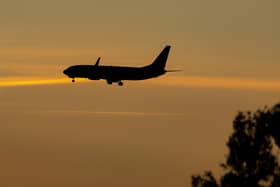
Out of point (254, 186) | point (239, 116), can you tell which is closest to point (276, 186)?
point (254, 186)

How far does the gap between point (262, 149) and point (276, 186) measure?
7.42 meters

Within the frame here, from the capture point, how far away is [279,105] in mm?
137500

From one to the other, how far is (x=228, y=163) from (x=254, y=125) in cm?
526

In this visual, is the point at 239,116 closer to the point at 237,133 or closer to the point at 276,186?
the point at 237,133

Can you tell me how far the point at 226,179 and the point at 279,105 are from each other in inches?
410

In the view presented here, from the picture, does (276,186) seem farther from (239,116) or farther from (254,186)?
(239,116)

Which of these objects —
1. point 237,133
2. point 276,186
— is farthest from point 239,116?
point 276,186

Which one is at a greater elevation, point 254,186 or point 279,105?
point 279,105

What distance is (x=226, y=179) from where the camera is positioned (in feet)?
446

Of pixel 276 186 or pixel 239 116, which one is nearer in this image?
pixel 276 186

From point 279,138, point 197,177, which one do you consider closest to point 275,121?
point 279,138

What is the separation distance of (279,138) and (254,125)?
4.14m

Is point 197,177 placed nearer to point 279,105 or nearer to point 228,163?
point 228,163

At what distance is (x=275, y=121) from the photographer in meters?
136
